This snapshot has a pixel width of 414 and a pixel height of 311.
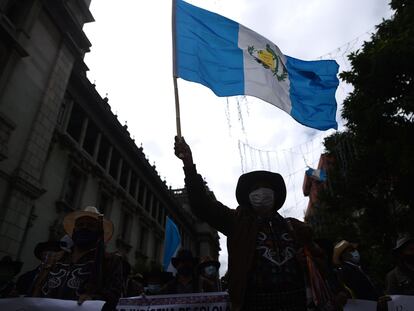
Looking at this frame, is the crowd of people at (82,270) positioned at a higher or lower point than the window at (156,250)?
lower

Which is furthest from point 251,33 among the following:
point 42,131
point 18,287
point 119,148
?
point 119,148

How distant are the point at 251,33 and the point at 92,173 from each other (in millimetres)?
14879

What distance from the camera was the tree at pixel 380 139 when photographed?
8948 millimetres

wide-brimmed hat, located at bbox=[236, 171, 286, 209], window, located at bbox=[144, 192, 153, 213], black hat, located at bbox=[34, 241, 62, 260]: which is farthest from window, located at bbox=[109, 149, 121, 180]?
wide-brimmed hat, located at bbox=[236, 171, 286, 209]

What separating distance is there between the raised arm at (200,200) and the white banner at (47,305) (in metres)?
1.09

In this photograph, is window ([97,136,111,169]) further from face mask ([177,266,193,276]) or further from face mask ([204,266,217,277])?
face mask ([177,266,193,276])

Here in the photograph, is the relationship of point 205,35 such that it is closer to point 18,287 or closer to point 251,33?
point 251,33

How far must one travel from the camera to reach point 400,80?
9.41m

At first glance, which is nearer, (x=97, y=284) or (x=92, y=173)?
(x=97, y=284)

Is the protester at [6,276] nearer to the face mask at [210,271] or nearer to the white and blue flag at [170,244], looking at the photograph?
the face mask at [210,271]

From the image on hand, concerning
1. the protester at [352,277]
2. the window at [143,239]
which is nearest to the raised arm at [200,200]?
the protester at [352,277]

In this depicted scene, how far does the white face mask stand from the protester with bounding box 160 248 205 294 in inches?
153

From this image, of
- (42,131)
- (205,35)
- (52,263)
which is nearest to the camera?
(52,263)

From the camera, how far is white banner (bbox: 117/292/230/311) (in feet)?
9.64
